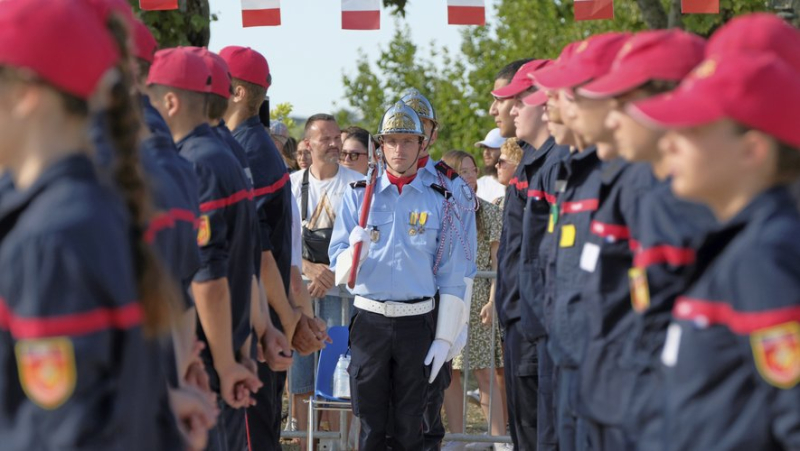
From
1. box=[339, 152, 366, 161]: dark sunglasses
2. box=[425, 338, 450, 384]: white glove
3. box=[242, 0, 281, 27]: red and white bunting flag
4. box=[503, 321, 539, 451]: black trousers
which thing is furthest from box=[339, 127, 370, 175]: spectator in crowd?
box=[503, 321, 539, 451]: black trousers

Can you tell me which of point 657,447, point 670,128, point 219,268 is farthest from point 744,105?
point 219,268

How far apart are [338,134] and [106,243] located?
6.99 meters

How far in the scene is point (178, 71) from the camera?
4602mm

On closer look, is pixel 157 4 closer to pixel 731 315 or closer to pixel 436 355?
pixel 436 355

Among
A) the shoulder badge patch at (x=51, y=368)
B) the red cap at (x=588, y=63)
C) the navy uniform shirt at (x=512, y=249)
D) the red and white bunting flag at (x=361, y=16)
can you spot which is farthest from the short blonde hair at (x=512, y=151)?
the shoulder badge patch at (x=51, y=368)

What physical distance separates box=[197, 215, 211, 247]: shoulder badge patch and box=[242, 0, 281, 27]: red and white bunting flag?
16.6 ft

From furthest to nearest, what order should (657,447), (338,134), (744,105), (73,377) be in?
(338,134)
(657,447)
(744,105)
(73,377)

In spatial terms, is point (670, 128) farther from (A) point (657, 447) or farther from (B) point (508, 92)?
(B) point (508, 92)

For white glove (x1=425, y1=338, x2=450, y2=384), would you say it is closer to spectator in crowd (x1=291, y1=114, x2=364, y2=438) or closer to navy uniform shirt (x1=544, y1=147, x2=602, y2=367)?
spectator in crowd (x1=291, y1=114, x2=364, y2=438)

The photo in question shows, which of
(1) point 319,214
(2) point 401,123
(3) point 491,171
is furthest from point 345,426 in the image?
(3) point 491,171

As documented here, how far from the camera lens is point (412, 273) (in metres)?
6.95

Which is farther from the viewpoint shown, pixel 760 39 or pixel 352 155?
pixel 352 155

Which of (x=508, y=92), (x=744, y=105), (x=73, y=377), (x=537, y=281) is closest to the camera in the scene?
(x=73, y=377)

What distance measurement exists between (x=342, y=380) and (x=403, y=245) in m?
1.03
